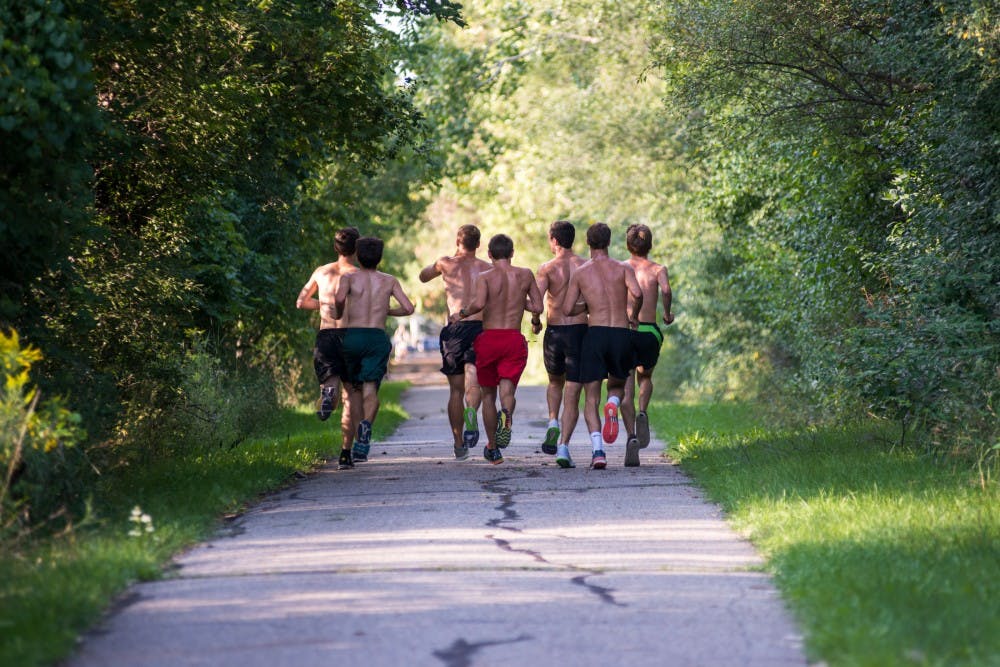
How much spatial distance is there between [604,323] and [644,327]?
2.66 feet

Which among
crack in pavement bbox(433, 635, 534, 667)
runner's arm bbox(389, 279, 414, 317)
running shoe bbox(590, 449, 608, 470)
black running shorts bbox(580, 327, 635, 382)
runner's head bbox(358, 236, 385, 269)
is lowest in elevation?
crack in pavement bbox(433, 635, 534, 667)

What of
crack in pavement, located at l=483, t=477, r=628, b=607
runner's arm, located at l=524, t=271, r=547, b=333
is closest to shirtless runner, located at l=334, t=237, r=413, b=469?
runner's arm, located at l=524, t=271, r=547, b=333

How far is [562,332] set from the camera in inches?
564

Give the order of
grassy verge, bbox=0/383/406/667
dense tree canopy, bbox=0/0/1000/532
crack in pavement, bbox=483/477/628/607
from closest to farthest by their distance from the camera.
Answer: grassy verge, bbox=0/383/406/667
crack in pavement, bbox=483/477/628/607
dense tree canopy, bbox=0/0/1000/532

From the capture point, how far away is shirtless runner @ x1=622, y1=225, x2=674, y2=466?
14.3m

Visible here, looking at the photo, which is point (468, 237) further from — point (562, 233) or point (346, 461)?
point (346, 461)

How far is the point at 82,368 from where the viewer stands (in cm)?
1050

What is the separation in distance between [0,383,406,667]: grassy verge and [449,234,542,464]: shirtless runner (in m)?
1.77

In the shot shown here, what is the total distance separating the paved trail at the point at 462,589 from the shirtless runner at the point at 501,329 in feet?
8.65

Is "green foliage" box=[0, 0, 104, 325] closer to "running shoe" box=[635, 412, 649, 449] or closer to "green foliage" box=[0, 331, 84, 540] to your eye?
"green foliage" box=[0, 331, 84, 540]

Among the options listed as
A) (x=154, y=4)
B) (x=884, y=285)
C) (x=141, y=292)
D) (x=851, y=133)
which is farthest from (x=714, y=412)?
(x=154, y=4)

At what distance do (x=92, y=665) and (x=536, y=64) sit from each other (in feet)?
106

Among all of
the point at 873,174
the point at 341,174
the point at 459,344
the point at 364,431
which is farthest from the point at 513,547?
the point at 341,174

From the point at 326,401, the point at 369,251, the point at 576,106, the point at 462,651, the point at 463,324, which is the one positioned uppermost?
the point at 576,106
